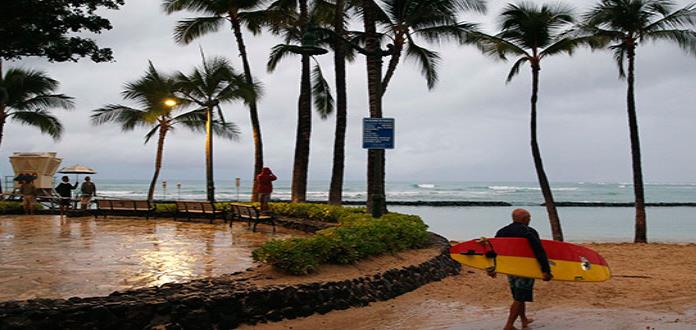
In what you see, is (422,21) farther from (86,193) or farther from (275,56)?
(86,193)

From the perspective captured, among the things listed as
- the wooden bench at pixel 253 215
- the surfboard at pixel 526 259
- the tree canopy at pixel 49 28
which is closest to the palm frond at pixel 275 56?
the wooden bench at pixel 253 215

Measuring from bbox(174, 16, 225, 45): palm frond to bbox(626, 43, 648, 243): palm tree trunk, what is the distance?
15730mm

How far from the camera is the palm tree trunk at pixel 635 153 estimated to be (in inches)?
792

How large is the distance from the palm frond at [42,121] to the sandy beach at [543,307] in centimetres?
2493

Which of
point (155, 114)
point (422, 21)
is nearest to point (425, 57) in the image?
point (422, 21)

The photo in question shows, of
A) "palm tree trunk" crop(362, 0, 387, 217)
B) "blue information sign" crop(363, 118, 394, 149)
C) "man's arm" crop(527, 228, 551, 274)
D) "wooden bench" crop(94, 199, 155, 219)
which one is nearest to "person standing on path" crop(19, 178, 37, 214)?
"wooden bench" crop(94, 199, 155, 219)

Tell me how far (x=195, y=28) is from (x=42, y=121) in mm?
10109

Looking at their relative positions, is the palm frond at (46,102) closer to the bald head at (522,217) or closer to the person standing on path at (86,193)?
the person standing on path at (86,193)

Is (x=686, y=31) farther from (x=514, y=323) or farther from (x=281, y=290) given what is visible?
(x=281, y=290)

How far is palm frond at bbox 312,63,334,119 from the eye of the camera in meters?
25.2

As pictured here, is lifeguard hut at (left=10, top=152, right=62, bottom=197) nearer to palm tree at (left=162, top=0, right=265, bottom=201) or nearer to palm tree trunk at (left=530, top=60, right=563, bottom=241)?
palm tree at (left=162, top=0, right=265, bottom=201)

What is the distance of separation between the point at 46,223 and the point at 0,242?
5.47m

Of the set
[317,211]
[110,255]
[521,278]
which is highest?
[317,211]

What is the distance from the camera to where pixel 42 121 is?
95.9 ft
